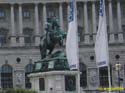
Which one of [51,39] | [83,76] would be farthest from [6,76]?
[51,39]

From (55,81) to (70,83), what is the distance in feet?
4.47

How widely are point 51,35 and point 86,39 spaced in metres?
50.3

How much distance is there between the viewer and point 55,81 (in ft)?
163

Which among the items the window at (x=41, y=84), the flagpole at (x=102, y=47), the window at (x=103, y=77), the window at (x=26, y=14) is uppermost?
the window at (x=26, y=14)

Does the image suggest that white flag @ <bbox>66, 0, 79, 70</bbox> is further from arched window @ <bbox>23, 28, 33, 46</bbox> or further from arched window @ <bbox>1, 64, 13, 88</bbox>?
arched window @ <bbox>23, 28, 33, 46</bbox>

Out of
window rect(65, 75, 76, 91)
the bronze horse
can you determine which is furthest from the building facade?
window rect(65, 75, 76, 91)

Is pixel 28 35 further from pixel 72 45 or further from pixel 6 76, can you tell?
pixel 72 45

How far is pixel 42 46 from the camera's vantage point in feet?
171

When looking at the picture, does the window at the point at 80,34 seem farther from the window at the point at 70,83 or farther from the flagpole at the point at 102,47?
the flagpole at the point at 102,47

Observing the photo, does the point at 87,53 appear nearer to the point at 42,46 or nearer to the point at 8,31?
the point at 8,31

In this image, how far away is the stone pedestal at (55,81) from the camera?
49219mm

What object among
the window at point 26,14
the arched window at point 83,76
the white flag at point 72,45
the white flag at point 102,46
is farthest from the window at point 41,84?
the window at point 26,14

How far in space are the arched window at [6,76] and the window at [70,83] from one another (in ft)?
155

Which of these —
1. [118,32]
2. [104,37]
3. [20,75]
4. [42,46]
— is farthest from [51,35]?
[118,32]
